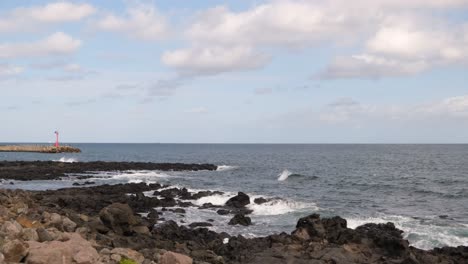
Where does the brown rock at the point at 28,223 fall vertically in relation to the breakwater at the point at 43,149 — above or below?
above

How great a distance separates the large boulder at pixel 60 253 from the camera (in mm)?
11825

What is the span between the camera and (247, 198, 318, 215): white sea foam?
A: 35.4 metres

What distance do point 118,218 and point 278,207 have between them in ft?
58.0

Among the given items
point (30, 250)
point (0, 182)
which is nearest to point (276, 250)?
point (30, 250)

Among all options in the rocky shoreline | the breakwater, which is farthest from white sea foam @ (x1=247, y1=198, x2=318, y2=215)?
the breakwater

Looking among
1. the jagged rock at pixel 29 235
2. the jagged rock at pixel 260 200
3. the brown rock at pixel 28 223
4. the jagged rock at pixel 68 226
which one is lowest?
the jagged rock at pixel 260 200

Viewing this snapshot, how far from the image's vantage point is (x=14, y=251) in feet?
38.6

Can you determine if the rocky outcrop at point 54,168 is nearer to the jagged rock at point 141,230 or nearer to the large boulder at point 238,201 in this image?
the large boulder at point 238,201

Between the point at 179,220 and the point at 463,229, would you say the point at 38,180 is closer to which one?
the point at 179,220

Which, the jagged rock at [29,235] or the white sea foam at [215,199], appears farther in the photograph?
the white sea foam at [215,199]

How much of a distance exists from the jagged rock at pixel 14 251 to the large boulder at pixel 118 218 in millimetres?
9924

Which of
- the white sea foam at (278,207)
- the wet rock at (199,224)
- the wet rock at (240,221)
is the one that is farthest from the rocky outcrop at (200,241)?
the white sea foam at (278,207)

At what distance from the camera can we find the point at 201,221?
3106 centimetres

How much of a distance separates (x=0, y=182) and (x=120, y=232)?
3911cm
